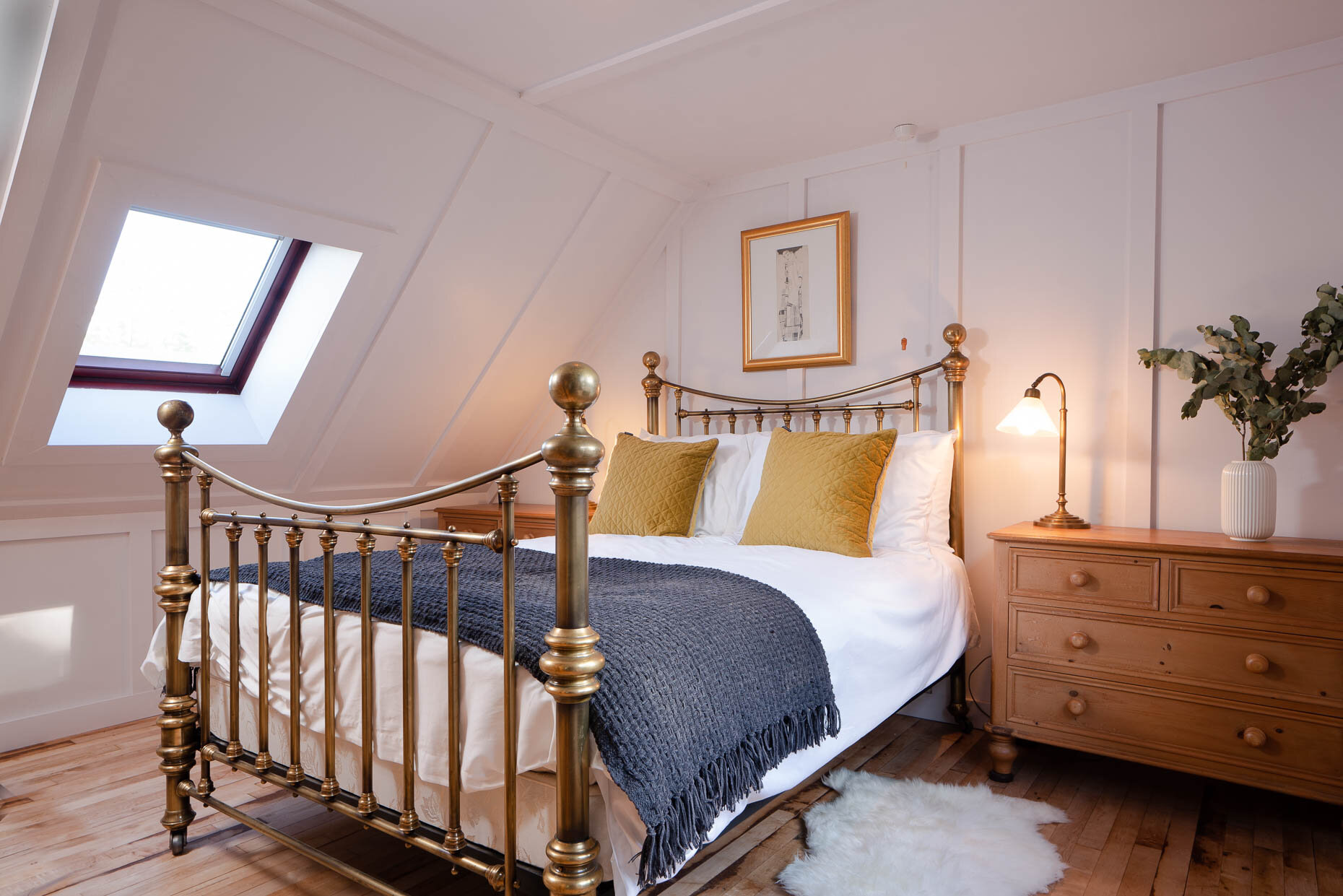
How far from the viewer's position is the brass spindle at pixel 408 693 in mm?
1518

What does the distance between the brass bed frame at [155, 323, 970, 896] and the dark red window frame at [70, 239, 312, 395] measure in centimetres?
126

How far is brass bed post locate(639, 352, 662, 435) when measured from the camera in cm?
375

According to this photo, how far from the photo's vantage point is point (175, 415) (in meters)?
2.02

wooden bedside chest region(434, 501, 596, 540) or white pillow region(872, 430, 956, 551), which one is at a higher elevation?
white pillow region(872, 430, 956, 551)

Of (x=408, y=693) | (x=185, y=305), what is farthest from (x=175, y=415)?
(x=185, y=305)

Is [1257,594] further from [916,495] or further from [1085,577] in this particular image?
[916,495]

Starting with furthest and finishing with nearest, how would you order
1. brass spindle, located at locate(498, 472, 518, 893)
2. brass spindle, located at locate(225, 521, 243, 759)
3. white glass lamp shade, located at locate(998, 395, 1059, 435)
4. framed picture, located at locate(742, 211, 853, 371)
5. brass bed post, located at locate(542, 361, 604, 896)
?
framed picture, located at locate(742, 211, 853, 371)
white glass lamp shade, located at locate(998, 395, 1059, 435)
brass spindle, located at locate(225, 521, 243, 759)
brass spindle, located at locate(498, 472, 518, 893)
brass bed post, located at locate(542, 361, 604, 896)

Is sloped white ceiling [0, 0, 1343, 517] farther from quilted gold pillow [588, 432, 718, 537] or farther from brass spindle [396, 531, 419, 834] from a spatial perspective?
brass spindle [396, 531, 419, 834]

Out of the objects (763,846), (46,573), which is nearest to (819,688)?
(763,846)

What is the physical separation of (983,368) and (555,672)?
2304mm

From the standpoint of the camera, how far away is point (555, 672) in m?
1.21

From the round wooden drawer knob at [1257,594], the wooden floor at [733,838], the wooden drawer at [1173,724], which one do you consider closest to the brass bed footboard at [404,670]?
the wooden floor at [733,838]

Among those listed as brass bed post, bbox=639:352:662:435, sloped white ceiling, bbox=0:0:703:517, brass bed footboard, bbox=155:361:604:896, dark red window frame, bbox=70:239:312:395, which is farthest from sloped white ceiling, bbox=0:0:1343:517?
brass bed footboard, bbox=155:361:604:896

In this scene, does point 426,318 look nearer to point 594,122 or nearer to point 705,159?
point 594,122
